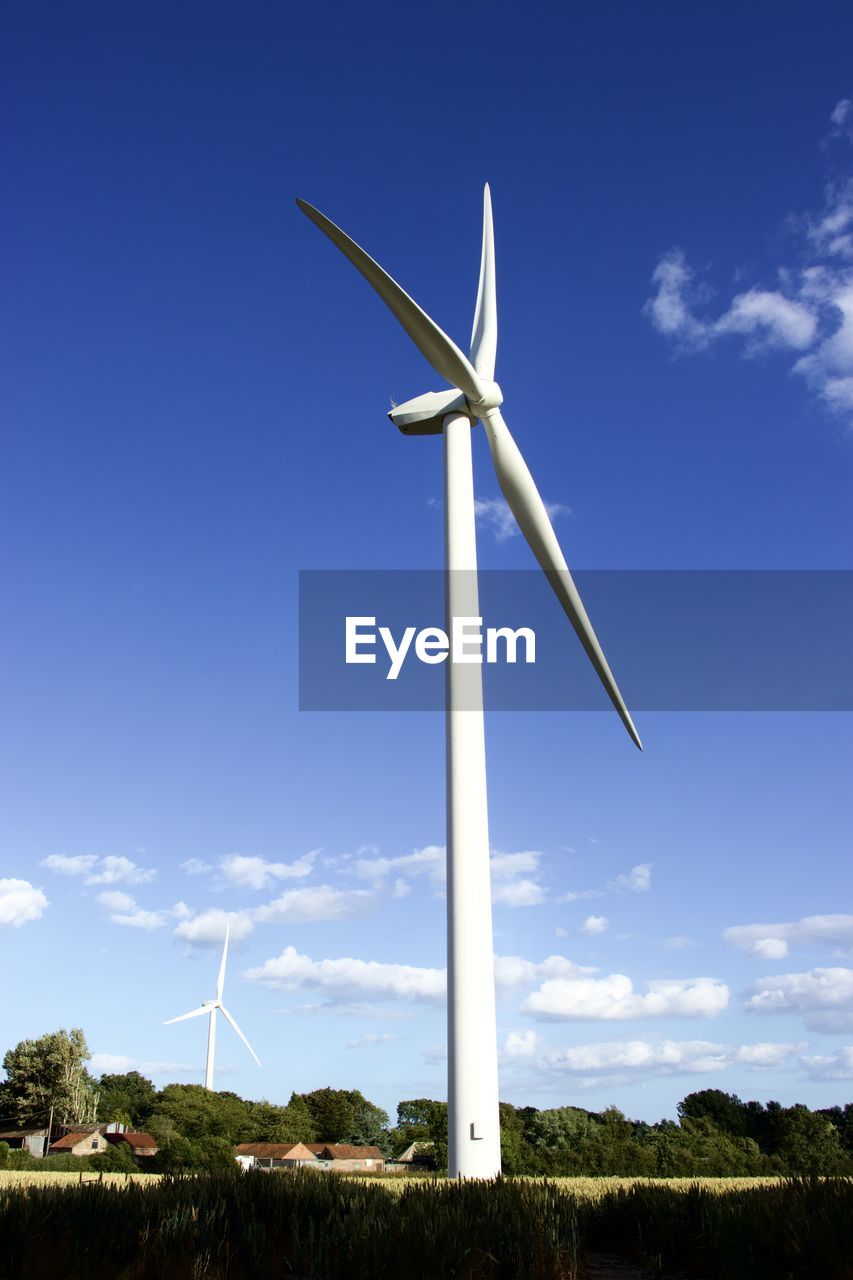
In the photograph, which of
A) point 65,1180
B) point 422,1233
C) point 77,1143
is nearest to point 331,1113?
point 77,1143

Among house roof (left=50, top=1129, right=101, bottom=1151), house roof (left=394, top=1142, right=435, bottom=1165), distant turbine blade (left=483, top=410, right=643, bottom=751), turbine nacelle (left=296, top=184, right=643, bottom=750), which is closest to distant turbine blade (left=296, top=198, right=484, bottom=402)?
turbine nacelle (left=296, top=184, right=643, bottom=750)

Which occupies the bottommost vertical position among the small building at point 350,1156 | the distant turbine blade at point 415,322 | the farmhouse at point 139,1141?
the small building at point 350,1156

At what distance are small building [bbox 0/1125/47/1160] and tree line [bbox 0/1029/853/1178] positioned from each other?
1.63 meters

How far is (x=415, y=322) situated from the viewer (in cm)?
3170

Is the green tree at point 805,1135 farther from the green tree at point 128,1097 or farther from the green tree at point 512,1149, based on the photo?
the green tree at point 128,1097

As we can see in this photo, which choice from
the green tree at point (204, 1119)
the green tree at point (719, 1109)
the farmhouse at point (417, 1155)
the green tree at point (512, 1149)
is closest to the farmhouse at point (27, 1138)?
the green tree at point (204, 1119)

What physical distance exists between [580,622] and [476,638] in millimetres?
4712

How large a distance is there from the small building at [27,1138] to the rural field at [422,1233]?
106m

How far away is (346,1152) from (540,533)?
92.6 m

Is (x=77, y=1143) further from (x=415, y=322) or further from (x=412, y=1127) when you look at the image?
(x=415, y=322)

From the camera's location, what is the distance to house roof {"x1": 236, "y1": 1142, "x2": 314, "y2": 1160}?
300 ft

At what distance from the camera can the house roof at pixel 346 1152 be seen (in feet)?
340

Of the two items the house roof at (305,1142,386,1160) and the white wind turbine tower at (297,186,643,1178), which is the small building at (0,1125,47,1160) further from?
the white wind turbine tower at (297,186,643,1178)

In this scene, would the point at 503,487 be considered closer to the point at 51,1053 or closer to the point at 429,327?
the point at 429,327
